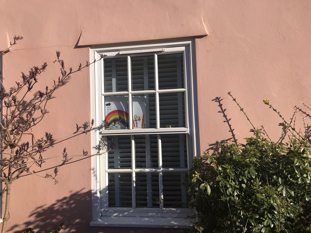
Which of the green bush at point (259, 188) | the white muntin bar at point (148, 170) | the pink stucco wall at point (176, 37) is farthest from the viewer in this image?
the white muntin bar at point (148, 170)

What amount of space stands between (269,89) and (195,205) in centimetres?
146

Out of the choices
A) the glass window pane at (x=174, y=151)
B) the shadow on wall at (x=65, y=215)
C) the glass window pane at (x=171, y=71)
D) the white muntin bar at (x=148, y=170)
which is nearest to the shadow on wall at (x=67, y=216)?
the shadow on wall at (x=65, y=215)

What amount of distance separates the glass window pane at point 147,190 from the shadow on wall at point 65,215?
1.83 ft

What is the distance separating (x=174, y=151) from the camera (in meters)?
5.30

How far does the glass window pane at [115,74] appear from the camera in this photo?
546 centimetres

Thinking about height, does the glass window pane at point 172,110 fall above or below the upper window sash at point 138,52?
below

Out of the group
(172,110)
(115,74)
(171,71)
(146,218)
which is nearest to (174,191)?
(146,218)

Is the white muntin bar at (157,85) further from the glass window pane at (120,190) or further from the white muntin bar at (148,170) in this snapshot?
the glass window pane at (120,190)

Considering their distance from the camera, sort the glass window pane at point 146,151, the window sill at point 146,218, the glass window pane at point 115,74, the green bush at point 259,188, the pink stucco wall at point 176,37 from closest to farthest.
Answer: the green bush at point 259,188
the pink stucco wall at point 176,37
the window sill at point 146,218
the glass window pane at point 146,151
the glass window pane at point 115,74

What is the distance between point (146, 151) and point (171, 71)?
3.08 feet

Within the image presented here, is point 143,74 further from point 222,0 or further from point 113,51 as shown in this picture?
point 222,0

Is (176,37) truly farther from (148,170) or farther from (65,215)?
(65,215)

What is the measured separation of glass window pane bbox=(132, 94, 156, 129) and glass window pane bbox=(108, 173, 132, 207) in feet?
1.96

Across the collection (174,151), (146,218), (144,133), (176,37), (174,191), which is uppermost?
(176,37)
